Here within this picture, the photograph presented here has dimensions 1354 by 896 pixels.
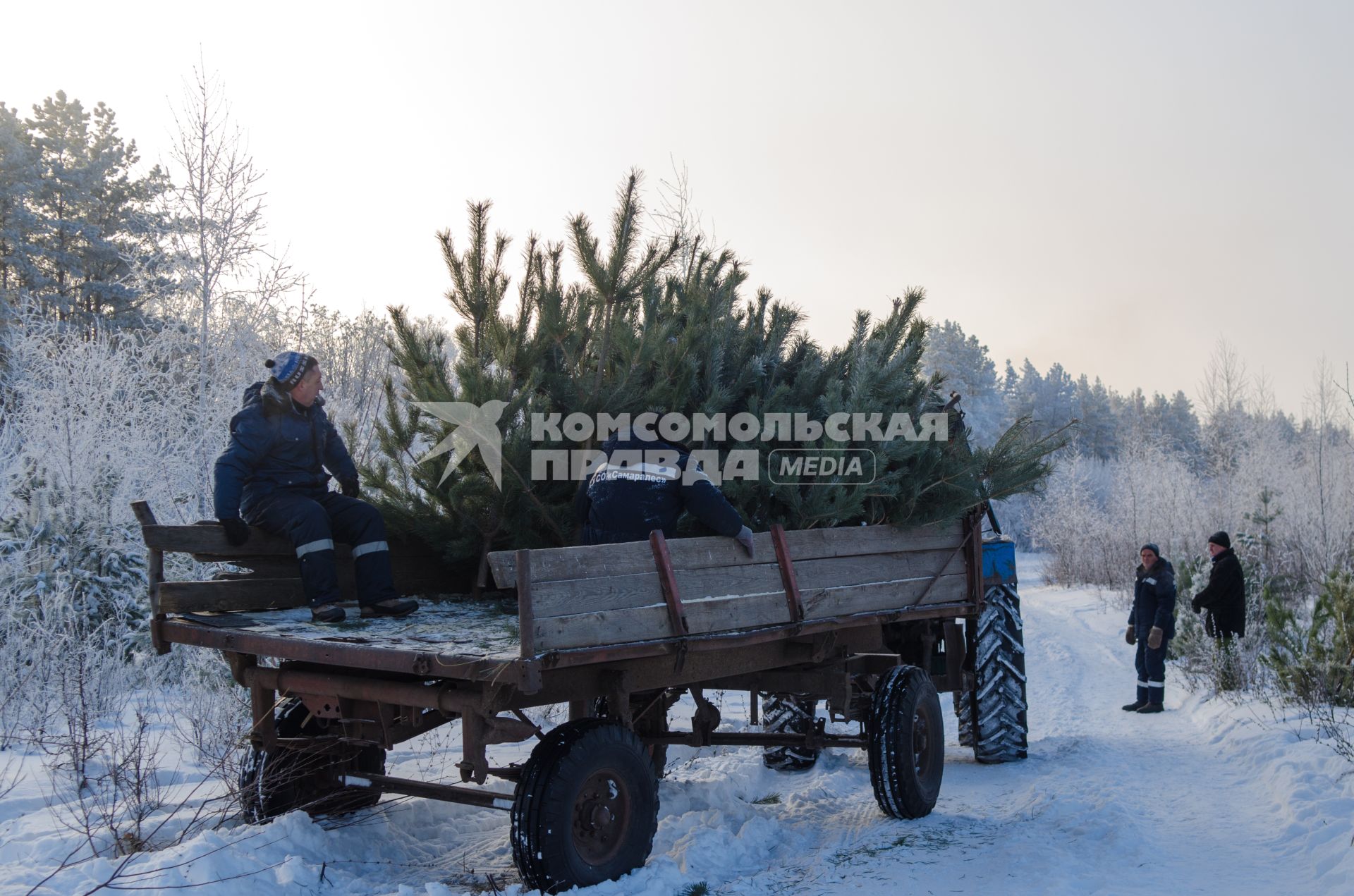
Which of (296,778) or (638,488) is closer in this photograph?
(296,778)

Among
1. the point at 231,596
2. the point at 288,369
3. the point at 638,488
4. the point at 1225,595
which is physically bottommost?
the point at 1225,595

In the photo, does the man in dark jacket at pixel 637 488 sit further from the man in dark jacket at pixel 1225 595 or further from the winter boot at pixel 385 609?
the man in dark jacket at pixel 1225 595

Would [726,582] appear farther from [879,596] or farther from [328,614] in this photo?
[328,614]

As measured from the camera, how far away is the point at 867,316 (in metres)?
7.53

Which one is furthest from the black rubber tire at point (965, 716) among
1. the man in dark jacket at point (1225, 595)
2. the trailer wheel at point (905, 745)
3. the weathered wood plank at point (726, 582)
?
the man in dark jacket at point (1225, 595)

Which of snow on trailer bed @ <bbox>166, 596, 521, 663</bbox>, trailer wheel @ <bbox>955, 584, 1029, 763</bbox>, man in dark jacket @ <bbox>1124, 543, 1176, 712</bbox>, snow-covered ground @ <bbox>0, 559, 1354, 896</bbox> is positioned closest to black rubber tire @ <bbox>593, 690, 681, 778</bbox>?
snow-covered ground @ <bbox>0, 559, 1354, 896</bbox>

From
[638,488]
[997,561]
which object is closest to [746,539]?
[638,488]

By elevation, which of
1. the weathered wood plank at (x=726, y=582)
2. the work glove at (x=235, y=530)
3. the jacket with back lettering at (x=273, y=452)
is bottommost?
the weathered wood plank at (x=726, y=582)

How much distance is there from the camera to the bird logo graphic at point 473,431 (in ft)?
18.9

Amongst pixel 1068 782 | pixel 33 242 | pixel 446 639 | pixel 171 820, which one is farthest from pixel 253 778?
pixel 33 242

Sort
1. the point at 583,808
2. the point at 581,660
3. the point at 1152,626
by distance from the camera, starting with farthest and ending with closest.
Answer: the point at 1152,626, the point at 583,808, the point at 581,660

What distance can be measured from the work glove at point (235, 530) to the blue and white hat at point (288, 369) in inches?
31.3

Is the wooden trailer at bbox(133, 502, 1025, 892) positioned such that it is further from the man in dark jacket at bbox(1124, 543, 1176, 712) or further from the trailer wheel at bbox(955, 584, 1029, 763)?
the man in dark jacket at bbox(1124, 543, 1176, 712)

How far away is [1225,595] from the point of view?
10.2m
